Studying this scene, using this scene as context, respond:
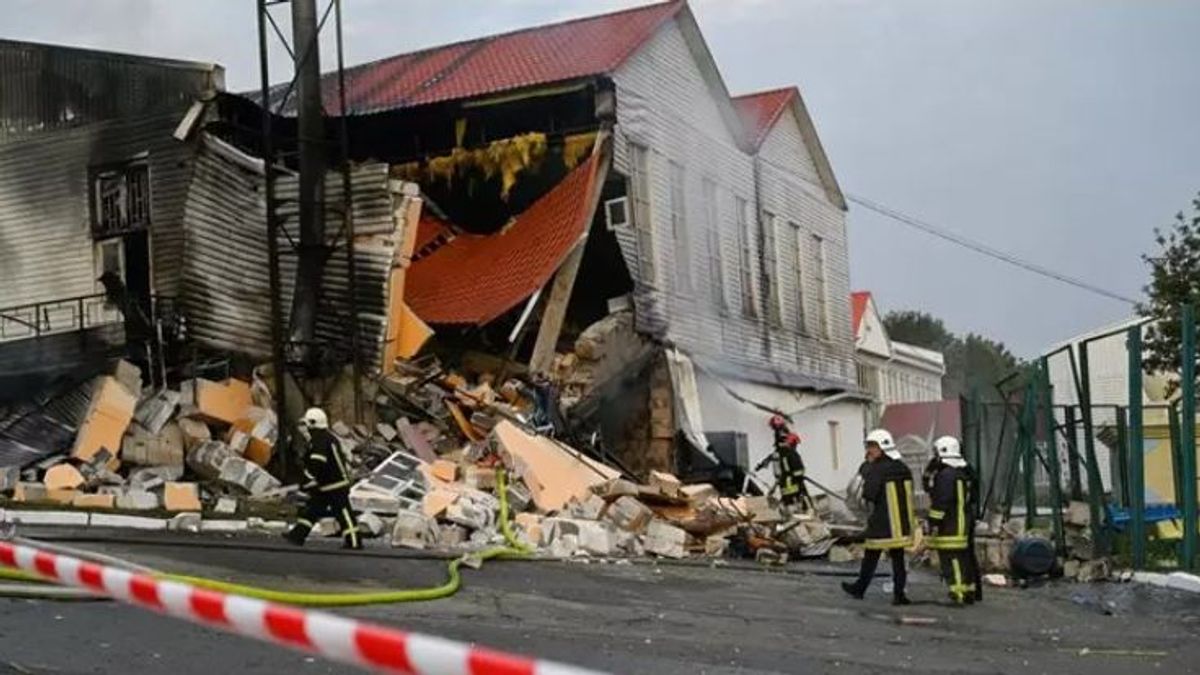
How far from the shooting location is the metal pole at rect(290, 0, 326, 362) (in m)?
20.1

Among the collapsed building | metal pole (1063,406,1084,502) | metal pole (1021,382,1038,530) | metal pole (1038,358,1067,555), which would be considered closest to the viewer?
metal pole (1038,358,1067,555)

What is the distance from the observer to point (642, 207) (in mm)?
23531

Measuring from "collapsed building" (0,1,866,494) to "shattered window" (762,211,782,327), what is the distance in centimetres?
116

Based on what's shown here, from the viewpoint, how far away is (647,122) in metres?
23.8

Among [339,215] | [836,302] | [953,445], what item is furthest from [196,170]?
[836,302]

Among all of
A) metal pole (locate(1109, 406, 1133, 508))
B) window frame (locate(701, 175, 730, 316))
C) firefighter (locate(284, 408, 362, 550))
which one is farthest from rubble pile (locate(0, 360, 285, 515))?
window frame (locate(701, 175, 730, 316))

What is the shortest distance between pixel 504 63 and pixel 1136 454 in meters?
14.9

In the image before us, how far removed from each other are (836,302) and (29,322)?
61.3 ft

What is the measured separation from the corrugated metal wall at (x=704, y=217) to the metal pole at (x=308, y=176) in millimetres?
4922

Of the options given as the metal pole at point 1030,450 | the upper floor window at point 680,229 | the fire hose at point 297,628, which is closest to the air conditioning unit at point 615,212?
the upper floor window at point 680,229

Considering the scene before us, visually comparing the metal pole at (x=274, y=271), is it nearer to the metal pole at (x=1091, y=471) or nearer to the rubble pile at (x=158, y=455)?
the rubble pile at (x=158, y=455)

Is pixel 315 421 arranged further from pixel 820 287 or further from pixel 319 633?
pixel 820 287

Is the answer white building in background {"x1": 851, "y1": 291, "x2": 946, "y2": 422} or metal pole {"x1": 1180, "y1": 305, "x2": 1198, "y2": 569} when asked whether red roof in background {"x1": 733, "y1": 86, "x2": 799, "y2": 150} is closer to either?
white building in background {"x1": 851, "y1": 291, "x2": 946, "y2": 422}

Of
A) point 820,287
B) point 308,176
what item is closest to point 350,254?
point 308,176
